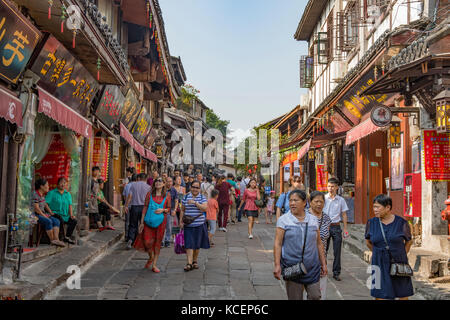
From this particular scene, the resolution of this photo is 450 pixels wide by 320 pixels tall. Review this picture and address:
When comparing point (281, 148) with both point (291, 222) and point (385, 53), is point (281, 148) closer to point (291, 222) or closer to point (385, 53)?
point (385, 53)

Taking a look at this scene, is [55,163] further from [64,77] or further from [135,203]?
[64,77]

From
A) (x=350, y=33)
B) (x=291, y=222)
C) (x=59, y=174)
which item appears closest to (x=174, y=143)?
(x=350, y=33)

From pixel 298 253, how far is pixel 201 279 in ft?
11.6

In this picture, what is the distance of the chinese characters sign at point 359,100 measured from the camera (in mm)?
13336

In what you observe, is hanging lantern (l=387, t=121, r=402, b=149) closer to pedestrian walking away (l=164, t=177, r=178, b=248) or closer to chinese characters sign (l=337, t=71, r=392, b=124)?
chinese characters sign (l=337, t=71, r=392, b=124)

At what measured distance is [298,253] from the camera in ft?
17.0

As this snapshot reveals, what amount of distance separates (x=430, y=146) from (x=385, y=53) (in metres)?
2.34

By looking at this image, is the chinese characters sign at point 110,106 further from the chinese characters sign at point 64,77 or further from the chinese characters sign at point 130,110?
the chinese characters sign at point 64,77

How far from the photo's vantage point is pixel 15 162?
8.22m

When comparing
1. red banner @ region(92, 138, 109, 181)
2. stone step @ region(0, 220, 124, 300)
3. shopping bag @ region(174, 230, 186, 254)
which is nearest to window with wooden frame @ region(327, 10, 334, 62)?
red banner @ region(92, 138, 109, 181)

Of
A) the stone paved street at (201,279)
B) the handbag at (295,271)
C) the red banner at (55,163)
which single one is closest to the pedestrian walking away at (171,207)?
the stone paved street at (201,279)

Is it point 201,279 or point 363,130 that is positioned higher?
point 363,130

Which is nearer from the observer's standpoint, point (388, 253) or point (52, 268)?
point (388, 253)

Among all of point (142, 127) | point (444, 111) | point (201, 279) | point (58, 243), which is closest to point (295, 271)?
point (201, 279)
